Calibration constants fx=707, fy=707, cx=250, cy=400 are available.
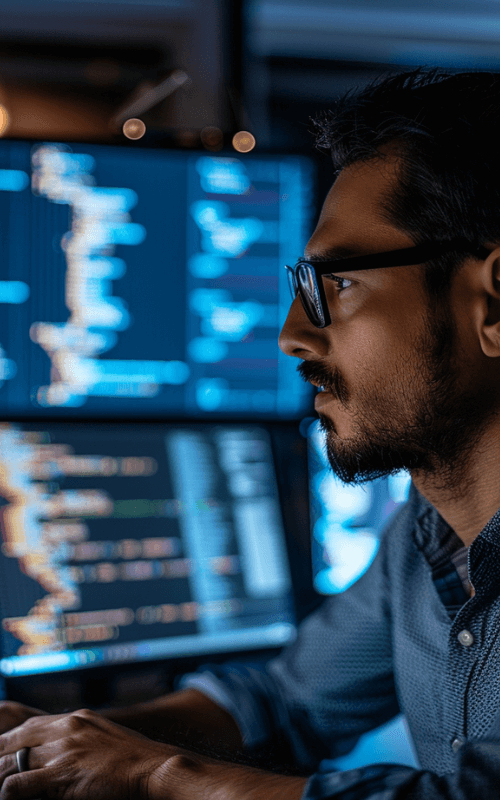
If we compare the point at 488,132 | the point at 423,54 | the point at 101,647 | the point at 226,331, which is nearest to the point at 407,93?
the point at 488,132

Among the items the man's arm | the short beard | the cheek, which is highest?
the cheek

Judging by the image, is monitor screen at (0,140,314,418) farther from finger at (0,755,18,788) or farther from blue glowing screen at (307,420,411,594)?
finger at (0,755,18,788)

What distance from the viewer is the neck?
0.87 metres

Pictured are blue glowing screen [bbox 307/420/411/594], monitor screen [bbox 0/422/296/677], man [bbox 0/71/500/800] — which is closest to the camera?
man [bbox 0/71/500/800]

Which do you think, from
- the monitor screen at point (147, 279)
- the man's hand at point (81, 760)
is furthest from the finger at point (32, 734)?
the monitor screen at point (147, 279)

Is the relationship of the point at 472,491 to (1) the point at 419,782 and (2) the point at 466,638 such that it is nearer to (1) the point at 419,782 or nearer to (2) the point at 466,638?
(2) the point at 466,638

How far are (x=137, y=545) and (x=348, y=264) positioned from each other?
0.71 metres

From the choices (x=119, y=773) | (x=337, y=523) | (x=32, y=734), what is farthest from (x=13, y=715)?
(x=337, y=523)

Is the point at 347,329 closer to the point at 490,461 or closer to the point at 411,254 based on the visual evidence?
the point at 411,254

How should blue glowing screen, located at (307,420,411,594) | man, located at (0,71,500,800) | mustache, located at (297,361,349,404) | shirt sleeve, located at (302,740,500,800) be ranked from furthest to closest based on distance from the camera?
blue glowing screen, located at (307,420,411,594) → mustache, located at (297,361,349,404) → man, located at (0,71,500,800) → shirt sleeve, located at (302,740,500,800)

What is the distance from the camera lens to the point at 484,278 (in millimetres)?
826

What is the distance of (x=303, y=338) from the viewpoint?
0.92 meters

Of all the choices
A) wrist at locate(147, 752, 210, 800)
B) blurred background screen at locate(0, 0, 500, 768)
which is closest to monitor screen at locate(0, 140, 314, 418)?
blurred background screen at locate(0, 0, 500, 768)

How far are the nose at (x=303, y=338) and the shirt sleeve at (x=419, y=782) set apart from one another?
1.58 feet
